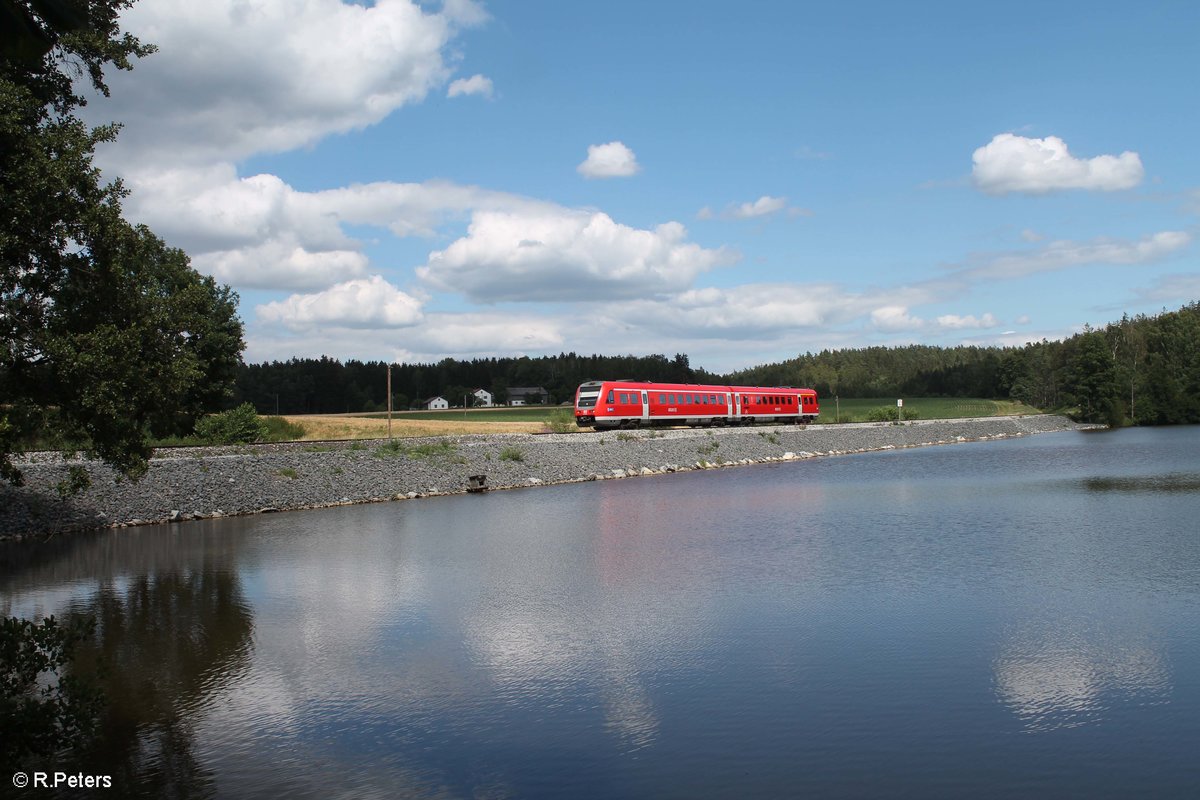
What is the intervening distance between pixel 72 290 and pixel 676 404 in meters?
45.4

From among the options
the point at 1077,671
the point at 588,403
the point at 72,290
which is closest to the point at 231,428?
the point at 588,403

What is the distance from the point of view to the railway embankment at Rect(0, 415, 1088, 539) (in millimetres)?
27734

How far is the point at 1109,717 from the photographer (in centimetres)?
1005

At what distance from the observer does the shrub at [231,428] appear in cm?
4497

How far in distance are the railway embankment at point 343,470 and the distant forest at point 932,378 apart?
214ft

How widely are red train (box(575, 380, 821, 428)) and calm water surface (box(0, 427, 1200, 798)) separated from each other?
86.8 feet

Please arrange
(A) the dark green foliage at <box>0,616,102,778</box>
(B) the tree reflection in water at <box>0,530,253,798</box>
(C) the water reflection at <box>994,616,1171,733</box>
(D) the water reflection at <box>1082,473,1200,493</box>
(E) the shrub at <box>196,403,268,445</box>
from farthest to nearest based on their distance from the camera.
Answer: (E) the shrub at <box>196,403,268,445</box>, (D) the water reflection at <box>1082,473,1200,493</box>, (C) the water reflection at <box>994,616,1171,733</box>, (B) the tree reflection in water at <box>0,530,253,798</box>, (A) the dark green foliage at <box>0,616,102,778</box>

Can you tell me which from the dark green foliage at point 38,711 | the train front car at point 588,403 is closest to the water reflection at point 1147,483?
the train front car at point 588,403

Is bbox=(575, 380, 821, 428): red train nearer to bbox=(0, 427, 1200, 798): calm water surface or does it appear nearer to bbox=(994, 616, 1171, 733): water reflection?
bbox=(0, 427, 1200, 798): calm water surface

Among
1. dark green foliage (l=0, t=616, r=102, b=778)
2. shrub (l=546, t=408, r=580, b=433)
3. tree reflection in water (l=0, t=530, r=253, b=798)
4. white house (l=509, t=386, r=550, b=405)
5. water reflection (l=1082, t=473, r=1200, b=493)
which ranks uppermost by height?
white house (l=509, t=386, r=550, b=405)

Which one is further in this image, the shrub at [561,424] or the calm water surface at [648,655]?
the shrub at [561,424]

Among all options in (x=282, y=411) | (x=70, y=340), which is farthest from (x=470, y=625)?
(x=282, y=411)

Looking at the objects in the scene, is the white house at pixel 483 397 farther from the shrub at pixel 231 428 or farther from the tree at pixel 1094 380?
the shrub at pixel 231 428

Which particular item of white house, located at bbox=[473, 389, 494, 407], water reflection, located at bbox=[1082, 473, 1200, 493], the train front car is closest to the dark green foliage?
water reflection, located at bbox=[1082, 473, 1200, 493]
